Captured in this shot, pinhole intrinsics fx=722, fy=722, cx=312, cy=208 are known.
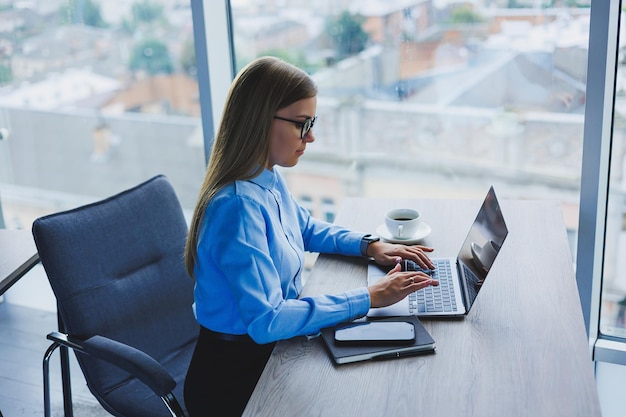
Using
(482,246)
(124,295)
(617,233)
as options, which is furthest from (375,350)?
(617,233)

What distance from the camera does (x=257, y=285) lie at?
1.51m

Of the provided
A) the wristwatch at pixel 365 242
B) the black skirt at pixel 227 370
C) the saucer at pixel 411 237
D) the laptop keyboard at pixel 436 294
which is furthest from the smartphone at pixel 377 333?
the saucer at pixel 411 237

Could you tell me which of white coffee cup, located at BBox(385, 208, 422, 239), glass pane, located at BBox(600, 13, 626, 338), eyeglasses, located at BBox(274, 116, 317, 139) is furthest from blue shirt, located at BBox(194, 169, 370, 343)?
glass pane, located at BBox(600, 13, 626, 338)

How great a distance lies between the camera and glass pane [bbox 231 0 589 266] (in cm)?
243

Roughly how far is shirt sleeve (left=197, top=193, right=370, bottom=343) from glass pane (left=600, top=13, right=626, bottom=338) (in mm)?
1213

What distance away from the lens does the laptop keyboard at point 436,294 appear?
1.66 metres

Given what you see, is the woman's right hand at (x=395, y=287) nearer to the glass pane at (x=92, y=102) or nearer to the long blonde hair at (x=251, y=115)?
the long blonde hair at (x=251, y=115)

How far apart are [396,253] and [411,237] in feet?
0.52

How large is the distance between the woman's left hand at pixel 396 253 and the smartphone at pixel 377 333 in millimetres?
302

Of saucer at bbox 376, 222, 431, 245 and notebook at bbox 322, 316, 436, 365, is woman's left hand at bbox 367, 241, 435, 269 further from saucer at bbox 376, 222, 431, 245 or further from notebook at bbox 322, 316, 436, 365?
notebook at bbox 322, 316, 436, 365

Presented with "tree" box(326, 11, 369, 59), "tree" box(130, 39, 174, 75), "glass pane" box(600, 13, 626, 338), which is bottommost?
"glass pane" box(600, 13, 626, 338)

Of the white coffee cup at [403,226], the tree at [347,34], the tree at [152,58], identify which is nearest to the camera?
the white coffee cup at [403,226]

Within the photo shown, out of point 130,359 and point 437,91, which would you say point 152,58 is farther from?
point 130,359

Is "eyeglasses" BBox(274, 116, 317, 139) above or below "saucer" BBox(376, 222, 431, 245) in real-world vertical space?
above
